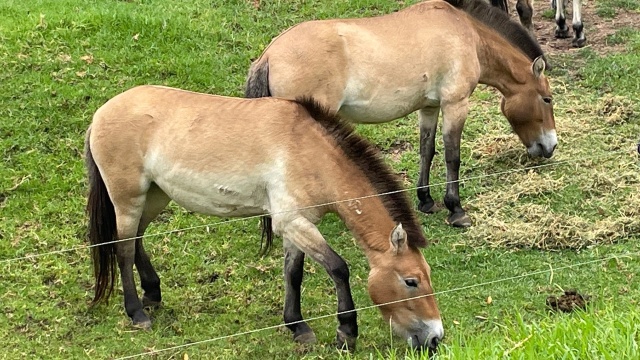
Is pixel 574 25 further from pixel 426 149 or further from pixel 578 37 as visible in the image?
pixel 426 149

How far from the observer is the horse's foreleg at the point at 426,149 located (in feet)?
25.3

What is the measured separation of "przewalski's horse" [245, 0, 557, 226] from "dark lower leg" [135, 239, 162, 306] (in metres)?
1.51

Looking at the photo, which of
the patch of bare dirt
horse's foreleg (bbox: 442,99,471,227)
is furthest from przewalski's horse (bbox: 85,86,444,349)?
the patch of bare dirt

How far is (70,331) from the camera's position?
5898mm

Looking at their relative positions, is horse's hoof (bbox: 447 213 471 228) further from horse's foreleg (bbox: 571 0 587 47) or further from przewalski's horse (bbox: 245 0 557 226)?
horse's foreleg (bbox: 571 0 587 47)

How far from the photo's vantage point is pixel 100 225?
5965mm

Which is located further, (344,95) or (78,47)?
(78,47)

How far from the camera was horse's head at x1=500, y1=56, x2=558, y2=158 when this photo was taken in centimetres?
771

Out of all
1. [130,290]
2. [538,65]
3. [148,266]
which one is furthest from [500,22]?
[130,290]

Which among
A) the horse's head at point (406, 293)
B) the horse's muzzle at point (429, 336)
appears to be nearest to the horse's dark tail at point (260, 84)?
the horse's head at point (406, 293)

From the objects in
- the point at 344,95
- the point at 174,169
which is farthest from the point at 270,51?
the point at 174,169

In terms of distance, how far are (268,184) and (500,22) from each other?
328 cm

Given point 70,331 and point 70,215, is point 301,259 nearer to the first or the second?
point 70,331

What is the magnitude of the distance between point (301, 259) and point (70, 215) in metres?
2.69
